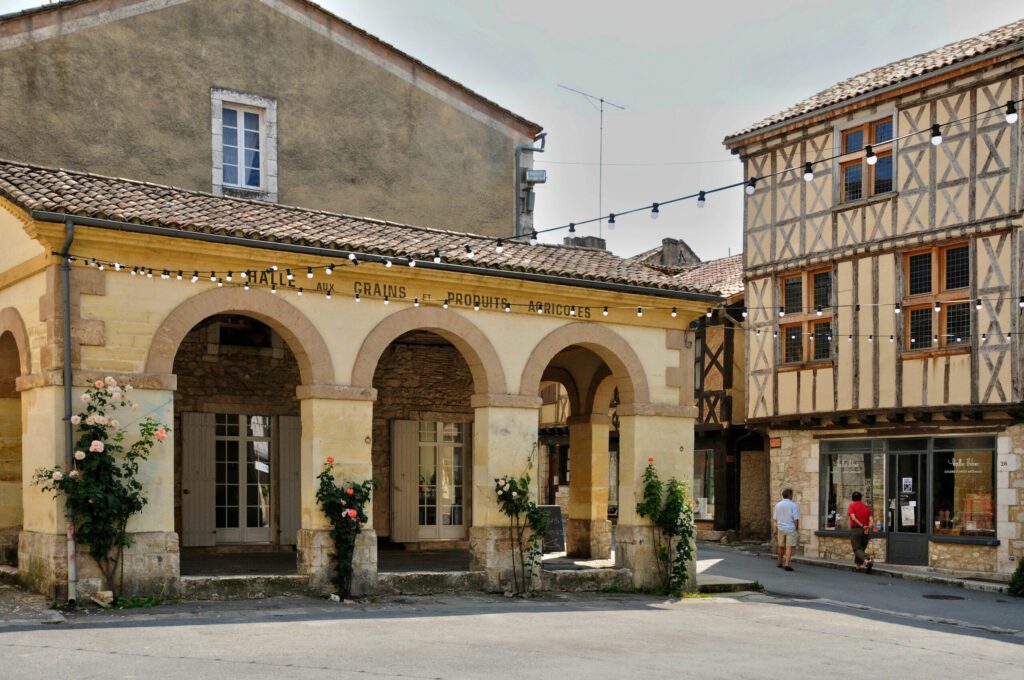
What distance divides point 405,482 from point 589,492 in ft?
8.82

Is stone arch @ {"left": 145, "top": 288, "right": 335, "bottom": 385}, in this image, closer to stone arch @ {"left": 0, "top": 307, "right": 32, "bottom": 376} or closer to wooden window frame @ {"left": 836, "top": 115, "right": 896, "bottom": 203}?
stone arch @ {"left": 0, "top": 307, "right": 32, "bottom": 376}

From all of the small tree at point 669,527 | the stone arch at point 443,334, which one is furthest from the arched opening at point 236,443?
the small tree at point 669,527

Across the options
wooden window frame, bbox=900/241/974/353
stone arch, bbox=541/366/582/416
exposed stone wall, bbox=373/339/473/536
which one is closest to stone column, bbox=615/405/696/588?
stone arch, bbox=541/366/582/416

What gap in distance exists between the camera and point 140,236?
11297mm

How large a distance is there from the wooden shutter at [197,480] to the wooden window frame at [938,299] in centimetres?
1123

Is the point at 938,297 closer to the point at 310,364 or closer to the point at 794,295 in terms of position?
the point at 794,295

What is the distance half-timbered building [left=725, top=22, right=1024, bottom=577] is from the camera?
17.8 meters

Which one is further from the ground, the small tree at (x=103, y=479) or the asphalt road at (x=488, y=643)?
the small tree at (x=103, y=479)

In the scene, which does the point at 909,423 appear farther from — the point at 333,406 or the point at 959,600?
the point at 333,406

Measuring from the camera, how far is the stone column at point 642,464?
14.5 meters

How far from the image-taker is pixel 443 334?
13.6 meters

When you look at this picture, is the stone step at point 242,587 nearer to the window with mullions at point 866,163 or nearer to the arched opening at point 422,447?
the arched opening at point 422,447

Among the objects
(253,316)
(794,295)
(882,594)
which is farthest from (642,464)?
(794,295)

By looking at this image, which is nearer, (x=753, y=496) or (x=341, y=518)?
(x=341, y=518)
